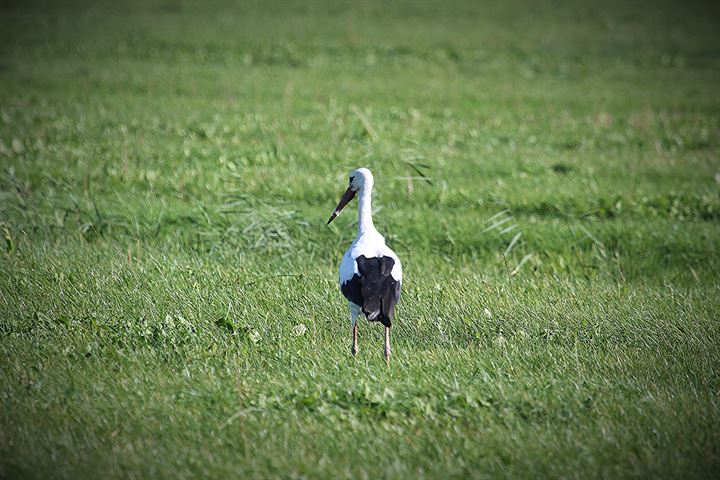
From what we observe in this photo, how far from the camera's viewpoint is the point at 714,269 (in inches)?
350

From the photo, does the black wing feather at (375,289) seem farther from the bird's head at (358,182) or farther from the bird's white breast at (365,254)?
the bird's head at (358,182)

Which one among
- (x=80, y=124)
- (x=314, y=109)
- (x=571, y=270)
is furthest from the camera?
(x=314, y=109)

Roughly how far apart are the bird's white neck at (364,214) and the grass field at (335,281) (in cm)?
74

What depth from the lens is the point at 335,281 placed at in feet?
25.9

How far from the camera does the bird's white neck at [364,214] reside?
707 centimetres

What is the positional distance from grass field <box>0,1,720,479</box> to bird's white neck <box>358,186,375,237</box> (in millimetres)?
743

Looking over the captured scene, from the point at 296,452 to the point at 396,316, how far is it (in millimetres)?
2469

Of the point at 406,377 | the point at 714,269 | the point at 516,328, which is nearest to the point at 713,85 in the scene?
the point at 714,269

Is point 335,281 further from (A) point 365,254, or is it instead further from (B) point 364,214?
(A) point 365,254

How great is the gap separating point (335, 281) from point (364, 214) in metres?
0.99

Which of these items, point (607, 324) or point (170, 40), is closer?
point (607, 324)

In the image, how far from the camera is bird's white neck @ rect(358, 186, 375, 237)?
7.07m

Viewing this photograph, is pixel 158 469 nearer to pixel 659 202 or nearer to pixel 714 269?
pixel 714 269

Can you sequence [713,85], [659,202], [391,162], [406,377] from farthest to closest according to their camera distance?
[713,85], [391,162], [659,202], [406,377]
